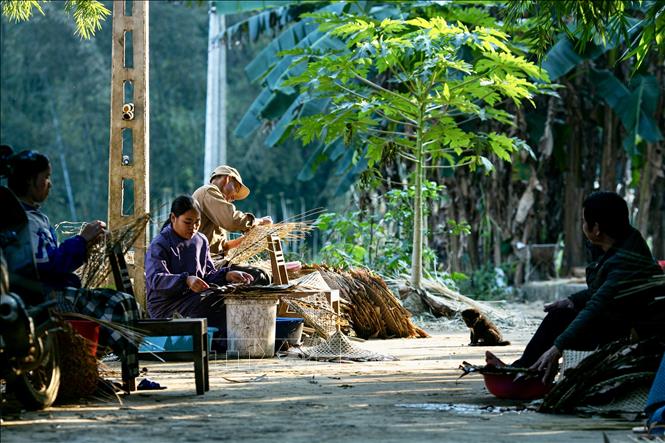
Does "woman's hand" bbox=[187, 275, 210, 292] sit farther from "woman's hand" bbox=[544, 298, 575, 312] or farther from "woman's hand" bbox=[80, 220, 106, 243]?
"woman's hand" bbox=[544, 298, 575, 312]

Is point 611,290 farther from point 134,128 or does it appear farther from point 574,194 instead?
point 574,194

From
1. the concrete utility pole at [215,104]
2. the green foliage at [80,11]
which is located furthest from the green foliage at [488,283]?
the green foliage at [80,11]

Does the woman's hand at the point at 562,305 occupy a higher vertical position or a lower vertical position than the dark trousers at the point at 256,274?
lower

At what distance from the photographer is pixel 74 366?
6.34 m

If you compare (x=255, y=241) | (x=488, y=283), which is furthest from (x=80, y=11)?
(x=488, y=283)

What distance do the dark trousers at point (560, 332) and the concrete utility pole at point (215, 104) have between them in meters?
17.6

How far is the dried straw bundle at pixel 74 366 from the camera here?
6293mm

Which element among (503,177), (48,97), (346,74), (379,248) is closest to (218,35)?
(503,177)

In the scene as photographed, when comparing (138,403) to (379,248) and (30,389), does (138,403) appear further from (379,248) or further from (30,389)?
(379,248)

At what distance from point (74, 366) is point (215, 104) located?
1954cm

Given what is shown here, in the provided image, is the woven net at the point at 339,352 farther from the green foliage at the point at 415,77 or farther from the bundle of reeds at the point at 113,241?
the green foliage at the point at 415,77

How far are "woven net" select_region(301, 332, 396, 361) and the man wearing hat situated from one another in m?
1.60

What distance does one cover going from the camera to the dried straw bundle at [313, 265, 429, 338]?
39.7 ft

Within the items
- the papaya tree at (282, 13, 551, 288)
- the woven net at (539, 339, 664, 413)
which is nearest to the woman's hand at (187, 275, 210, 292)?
the woven net at (539, 339, 664, 413)
